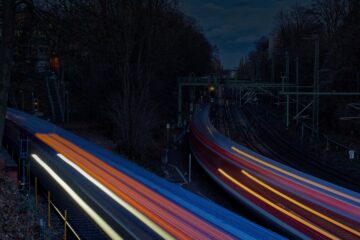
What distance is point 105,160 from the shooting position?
12227mm

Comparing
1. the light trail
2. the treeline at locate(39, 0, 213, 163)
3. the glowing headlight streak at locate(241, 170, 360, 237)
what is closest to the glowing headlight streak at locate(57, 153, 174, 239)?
the light trail

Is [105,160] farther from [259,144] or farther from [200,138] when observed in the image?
[259,144]

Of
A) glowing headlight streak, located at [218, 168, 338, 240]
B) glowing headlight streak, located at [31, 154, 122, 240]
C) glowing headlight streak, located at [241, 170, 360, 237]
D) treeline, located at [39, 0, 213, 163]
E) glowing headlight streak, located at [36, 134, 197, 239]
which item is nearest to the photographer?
glowing headlight streak, located at [36, 134, 197, 239]

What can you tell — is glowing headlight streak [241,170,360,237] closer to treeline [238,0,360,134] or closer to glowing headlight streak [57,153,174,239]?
glowing headlight streak [57,153,174,239]

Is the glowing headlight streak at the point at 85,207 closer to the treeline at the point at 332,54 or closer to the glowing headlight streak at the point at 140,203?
the glowing headlight streak at the point at 140,203

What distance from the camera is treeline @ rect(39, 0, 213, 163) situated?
41.8 feet

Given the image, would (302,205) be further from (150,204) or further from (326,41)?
(326,41)

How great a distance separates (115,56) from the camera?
23.2m

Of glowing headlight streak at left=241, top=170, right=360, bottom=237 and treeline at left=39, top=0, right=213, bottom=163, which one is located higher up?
treeline at left=39, top=0, right=213, bottom=163

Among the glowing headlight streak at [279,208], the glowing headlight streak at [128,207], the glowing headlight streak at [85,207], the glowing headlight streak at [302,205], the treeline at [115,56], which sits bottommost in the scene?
the glowing headlight streak at [279,208]

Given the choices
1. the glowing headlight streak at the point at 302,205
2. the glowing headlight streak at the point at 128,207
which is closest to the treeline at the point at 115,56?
the glowing headlight streak at the point at 128,207

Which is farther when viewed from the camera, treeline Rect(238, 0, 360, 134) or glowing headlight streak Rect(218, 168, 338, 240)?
treeline Rect(238, 0, 360, 134)

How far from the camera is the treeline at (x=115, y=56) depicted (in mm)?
12734

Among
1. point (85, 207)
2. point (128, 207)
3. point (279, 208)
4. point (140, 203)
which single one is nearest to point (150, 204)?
point (140, 203)
